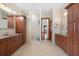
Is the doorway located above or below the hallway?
above

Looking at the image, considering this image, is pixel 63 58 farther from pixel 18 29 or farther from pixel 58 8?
pixel 58 8

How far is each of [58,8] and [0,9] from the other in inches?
191

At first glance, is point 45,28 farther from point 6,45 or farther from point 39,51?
point 6,45

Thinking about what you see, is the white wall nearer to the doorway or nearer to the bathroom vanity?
the doorway

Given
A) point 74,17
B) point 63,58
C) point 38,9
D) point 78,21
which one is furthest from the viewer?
point 38,9

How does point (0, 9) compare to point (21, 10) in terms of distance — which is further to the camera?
point (21, 10)

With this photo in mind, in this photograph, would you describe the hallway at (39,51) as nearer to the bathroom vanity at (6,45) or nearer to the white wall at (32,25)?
the bathroom vanity at (6,45)

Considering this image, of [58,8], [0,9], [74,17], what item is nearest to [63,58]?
[74,17]

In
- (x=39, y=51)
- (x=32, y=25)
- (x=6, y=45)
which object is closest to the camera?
(x=6, y=45)

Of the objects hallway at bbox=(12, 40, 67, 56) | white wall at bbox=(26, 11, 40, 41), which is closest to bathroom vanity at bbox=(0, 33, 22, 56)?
hallway at bbox=(12, 40, 67, 56)

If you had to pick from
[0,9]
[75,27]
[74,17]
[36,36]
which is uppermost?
[0,9]

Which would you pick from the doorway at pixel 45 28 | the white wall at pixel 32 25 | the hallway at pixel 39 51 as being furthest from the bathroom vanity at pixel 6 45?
the doorway at pixel 45 28

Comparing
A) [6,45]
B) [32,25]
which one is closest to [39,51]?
[6,45]

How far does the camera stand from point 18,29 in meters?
9.90
